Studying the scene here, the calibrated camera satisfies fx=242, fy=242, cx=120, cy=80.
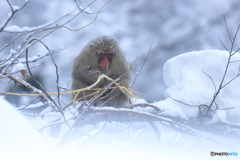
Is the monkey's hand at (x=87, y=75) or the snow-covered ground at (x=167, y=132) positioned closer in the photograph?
the snow-covered ground at (x=167, y=132)

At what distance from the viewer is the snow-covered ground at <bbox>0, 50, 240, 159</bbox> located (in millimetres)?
597

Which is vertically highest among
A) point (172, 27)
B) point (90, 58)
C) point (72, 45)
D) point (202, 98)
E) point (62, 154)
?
point (172, 27)

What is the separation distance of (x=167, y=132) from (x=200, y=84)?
2.00 ft

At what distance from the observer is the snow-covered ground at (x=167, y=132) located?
0.60 meters

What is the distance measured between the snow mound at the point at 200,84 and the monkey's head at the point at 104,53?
571 millimetres

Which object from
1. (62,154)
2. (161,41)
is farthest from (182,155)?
(161,41)

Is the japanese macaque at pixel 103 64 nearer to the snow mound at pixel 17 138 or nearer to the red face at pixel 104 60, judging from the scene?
the red face at pixel 104 60

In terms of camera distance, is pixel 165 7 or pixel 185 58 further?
pixel 165 7

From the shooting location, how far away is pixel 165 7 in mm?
2975

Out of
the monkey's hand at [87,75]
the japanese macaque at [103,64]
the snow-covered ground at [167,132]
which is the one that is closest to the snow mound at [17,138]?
the snow-covered ground at [167,132]

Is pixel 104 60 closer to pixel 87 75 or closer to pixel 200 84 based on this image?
pixel 87 75

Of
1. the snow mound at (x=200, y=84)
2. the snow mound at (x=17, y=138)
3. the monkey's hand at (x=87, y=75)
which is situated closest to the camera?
the snow mound at (x=17, y=138)

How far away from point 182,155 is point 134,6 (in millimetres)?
2245

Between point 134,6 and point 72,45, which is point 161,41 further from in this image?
point 72,45
